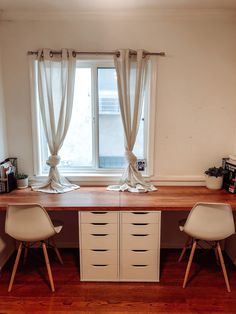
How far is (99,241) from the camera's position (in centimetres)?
242

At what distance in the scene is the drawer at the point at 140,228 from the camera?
7.82 feet

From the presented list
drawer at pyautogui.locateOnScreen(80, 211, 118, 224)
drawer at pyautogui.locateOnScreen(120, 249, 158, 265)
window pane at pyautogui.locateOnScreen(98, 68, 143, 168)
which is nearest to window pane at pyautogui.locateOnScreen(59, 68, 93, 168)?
window pane at pyautogui.locateOnScreen(98, 68, 143, 168)

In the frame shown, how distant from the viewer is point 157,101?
2.80 m

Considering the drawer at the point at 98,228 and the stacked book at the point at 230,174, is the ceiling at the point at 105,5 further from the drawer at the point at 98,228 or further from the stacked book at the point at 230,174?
the drawer at the point at 98,228

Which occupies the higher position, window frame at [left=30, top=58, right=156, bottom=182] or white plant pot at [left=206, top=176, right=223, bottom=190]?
window frame at [left=30, top=58, right=156, bottom=182]

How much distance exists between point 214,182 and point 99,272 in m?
1.44

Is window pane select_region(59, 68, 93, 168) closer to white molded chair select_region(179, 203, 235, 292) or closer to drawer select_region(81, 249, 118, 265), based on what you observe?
drawer select_region(81, 249, 118, 265)

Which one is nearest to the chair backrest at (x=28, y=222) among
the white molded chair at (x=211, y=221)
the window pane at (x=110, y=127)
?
the window pane at (x=110, y=127)

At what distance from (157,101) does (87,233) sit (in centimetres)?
148

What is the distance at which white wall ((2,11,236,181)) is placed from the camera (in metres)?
2.68

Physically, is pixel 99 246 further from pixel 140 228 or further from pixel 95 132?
pixel 95 132

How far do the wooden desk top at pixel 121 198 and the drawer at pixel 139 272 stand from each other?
0.58 metres

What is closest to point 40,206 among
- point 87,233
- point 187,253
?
point 87,233

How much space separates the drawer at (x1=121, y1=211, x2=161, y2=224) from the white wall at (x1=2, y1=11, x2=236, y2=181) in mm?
675
